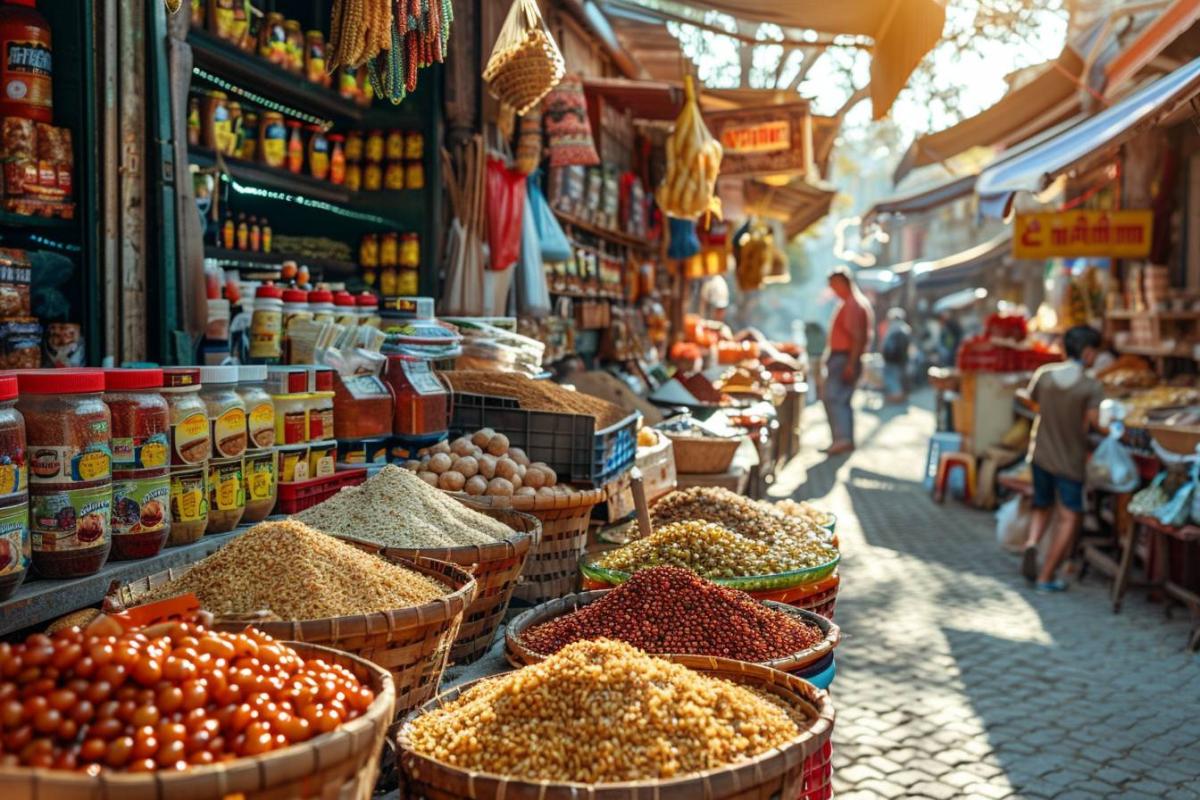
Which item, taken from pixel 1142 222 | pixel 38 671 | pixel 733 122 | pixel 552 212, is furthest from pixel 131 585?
pixel 1142 222

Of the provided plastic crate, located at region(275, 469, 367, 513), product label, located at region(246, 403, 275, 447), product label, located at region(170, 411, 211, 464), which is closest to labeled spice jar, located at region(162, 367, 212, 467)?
product label, located at region(170, 411, 211, 464)

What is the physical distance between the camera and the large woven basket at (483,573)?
2.23 meters

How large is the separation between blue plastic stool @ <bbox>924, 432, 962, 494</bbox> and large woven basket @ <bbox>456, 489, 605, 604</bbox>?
788 centimetres

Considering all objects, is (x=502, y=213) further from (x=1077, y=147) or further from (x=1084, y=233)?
(x=1084, y=233)

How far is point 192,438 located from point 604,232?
6.75 m

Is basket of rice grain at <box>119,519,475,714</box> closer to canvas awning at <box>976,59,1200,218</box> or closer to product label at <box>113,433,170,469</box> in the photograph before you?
product label at <box>113,433,170,469</box>

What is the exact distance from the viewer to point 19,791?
1052mm

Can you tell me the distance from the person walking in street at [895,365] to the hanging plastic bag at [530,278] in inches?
663

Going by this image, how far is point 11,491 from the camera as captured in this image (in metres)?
1.79

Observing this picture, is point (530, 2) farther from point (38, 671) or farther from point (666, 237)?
point (666, 237)

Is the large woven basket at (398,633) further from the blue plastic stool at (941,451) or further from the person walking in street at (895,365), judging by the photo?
the person walking in street at (895,365)

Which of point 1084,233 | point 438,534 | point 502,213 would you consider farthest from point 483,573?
point 1084,233

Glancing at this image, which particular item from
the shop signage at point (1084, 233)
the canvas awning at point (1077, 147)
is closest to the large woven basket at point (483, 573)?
the canvas awning at point (1077, 147)

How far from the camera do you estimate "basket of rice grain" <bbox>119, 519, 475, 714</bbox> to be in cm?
169
